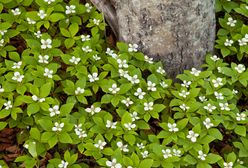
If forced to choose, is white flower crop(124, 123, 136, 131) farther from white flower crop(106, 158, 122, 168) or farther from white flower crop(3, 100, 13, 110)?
white flower crop(3, 100, 13, 110)

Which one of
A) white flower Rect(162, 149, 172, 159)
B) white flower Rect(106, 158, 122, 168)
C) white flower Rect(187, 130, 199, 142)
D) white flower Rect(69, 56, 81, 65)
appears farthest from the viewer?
white flower Rect(69, 56, 81, 65)

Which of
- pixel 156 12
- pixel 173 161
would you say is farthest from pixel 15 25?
pixel 173 161

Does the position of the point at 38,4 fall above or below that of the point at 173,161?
above

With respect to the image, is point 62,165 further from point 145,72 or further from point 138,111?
point 145,72

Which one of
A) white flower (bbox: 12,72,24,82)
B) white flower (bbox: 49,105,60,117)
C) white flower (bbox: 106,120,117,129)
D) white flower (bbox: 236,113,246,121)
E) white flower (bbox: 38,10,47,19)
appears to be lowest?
white flower (bbox: 236,113,246,121)

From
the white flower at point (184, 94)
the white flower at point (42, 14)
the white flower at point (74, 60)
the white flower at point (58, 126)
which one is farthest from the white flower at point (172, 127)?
the white flower at point (42, 14)

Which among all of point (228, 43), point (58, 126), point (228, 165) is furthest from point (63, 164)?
point (228, 43)

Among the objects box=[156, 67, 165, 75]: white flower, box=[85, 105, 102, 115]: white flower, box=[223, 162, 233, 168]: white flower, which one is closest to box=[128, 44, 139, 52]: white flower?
box=[156, 67, 165, 75]: white flower
